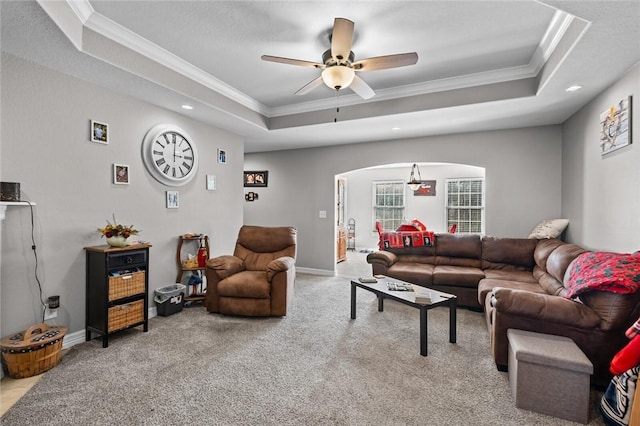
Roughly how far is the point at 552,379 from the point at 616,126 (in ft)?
7.67

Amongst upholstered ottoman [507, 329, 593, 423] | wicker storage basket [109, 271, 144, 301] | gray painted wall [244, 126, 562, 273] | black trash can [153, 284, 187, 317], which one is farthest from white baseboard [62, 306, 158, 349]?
gray painted wall [244, 126, 562, 273]

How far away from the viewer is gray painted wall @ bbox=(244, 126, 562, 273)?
14.7 feet

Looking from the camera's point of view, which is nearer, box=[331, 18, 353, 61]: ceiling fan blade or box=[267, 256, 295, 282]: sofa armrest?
box=[331, 18, 353, 61]: ceiling fan blade

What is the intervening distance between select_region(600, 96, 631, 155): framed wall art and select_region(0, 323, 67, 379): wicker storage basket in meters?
4.97

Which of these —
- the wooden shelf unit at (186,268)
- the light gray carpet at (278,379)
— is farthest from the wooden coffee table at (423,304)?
the wooden shelf unit at (186,268)

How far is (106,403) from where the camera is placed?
201 cm

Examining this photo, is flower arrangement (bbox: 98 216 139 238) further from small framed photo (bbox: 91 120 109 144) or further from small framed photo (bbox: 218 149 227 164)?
small framed photo (bbox: 218 149 227 164)

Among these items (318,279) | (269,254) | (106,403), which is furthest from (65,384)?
(318,279)

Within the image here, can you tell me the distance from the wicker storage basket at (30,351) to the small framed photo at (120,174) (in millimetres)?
1496

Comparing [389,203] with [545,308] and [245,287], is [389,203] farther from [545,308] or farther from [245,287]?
[545,308]

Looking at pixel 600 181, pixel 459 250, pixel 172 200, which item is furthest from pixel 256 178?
pixel 600 181

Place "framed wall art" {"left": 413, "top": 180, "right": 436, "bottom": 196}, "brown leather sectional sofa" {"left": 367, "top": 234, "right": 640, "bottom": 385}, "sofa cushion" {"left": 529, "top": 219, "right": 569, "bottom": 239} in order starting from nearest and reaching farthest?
"brown leather sectional sofa" {"left": 367, "top": 234, "right": 640, "bottom": 385}, "sofa cushion" {"left": 529, "top": 219, "right": 569, "bottom": 239}, "framed wall art" {"left": 413, "top": 180, "right": 436, "bottom": 196}

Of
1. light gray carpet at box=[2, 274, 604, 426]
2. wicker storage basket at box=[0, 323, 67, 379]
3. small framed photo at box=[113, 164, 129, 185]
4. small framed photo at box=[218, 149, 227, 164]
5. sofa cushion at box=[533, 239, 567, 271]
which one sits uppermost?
small framed photo at box=[218, 149, 227, 164]

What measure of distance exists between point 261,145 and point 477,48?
4.00 metres
